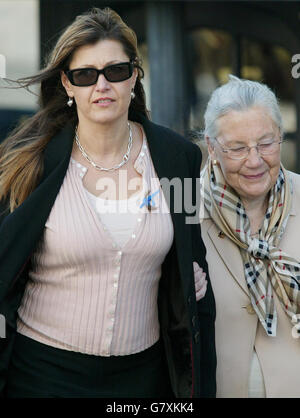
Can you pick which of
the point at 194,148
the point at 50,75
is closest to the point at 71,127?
the point at 50,75

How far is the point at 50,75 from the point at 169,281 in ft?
2.88

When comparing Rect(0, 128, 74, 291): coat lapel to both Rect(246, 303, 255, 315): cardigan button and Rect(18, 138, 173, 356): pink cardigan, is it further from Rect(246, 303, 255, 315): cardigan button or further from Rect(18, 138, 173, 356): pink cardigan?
Rect(246, 303, 255, 315): cardigan button

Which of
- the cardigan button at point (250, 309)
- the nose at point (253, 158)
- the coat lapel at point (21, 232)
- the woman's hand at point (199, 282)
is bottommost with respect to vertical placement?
the cardigan button at point (250, 309)

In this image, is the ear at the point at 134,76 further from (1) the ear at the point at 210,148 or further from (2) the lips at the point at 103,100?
(1) the ear at the point at 210,148

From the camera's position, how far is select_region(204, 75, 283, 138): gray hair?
3090mm

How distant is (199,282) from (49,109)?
0.87 metres

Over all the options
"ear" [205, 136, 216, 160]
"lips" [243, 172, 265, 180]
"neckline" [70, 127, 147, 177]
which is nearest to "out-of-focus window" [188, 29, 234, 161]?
"ear" [205, 136, 216, 160]

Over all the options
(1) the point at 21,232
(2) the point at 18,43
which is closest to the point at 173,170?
(1) the point at 21,232

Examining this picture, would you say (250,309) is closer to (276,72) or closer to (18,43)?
(276,72)

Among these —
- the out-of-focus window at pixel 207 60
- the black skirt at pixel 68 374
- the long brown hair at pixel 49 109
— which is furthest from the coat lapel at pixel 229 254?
the out-of-focus window at pixel 207 60

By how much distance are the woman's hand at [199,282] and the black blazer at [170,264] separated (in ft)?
0.16

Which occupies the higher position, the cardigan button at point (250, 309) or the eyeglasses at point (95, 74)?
the eyeglasses at point (95, 74)

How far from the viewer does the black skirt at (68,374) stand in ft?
8.95

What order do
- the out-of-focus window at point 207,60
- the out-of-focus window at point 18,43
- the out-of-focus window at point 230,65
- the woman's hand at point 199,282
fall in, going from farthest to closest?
the out-of-focus window at point 18,43, the out-of-focus window at point 207,60, the out-of-focus window at point 230,65, the woman's hand at point 199,282
